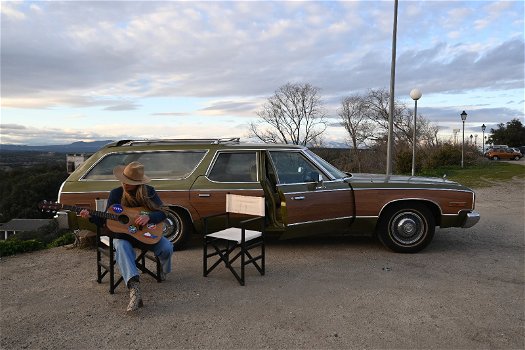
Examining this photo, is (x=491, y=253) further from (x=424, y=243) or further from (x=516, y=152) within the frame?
(x=516, y=152)

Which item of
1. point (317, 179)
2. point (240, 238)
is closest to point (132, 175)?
point (240, 238)

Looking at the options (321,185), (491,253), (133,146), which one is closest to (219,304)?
(321,185)

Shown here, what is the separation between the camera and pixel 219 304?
4.34 m

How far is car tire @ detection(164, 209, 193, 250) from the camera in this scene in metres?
6.13

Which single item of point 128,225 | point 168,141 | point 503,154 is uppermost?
point 168,141

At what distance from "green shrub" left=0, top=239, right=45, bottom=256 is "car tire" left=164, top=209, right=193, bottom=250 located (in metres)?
2.25

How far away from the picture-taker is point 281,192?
5934 millimetres

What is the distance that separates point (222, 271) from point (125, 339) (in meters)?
1.93

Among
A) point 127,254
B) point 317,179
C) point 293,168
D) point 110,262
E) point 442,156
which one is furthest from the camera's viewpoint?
point 442,156

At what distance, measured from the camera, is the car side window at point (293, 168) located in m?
6.15

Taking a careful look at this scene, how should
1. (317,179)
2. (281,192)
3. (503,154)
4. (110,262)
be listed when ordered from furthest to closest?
A: 1. (503,154)
2. (317,179)
3. (281,192)
4. (110,262)

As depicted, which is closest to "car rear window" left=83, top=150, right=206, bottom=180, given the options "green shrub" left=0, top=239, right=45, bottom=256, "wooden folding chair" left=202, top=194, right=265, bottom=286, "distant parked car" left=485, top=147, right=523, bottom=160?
A: "wooden folding chair" left=202, top=194, right=265, bottom=286

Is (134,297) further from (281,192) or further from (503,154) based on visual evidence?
(503,154)

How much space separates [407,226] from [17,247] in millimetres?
5795
